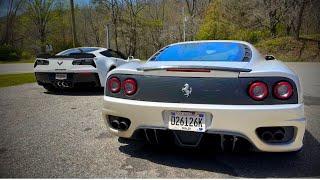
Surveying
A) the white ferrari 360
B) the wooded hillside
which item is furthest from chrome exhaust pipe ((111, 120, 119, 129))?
the wooded hillside

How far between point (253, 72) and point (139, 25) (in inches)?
1910

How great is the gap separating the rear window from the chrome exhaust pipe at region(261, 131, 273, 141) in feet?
2.96

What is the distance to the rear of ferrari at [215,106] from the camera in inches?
126

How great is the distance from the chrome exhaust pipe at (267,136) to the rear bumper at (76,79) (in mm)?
5487

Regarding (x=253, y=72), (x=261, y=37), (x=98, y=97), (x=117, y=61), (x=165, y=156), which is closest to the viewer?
(x=253, y=72)

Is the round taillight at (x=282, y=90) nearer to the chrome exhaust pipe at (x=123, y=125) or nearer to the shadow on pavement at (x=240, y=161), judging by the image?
the shadow on pavement at (x=240, y=161)

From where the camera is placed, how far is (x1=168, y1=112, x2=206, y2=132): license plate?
3.29 metres

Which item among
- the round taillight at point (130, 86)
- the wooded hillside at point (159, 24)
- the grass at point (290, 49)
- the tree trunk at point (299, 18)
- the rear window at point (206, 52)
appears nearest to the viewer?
the round taillight at point (130, 86)

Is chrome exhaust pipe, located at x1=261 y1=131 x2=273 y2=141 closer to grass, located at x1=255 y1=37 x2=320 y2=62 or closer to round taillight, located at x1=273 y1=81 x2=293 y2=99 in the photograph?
round taillight, located at x1=273 y1=81 x2=293 y2=99

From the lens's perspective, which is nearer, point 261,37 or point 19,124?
point 19,124

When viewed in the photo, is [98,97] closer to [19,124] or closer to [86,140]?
[19,124]

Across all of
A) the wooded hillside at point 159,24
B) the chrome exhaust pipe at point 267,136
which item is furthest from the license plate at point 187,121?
the wooded hillside at point 159,24

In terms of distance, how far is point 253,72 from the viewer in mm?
3279

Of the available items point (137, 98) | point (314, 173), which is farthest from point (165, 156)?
point (314, 173)
